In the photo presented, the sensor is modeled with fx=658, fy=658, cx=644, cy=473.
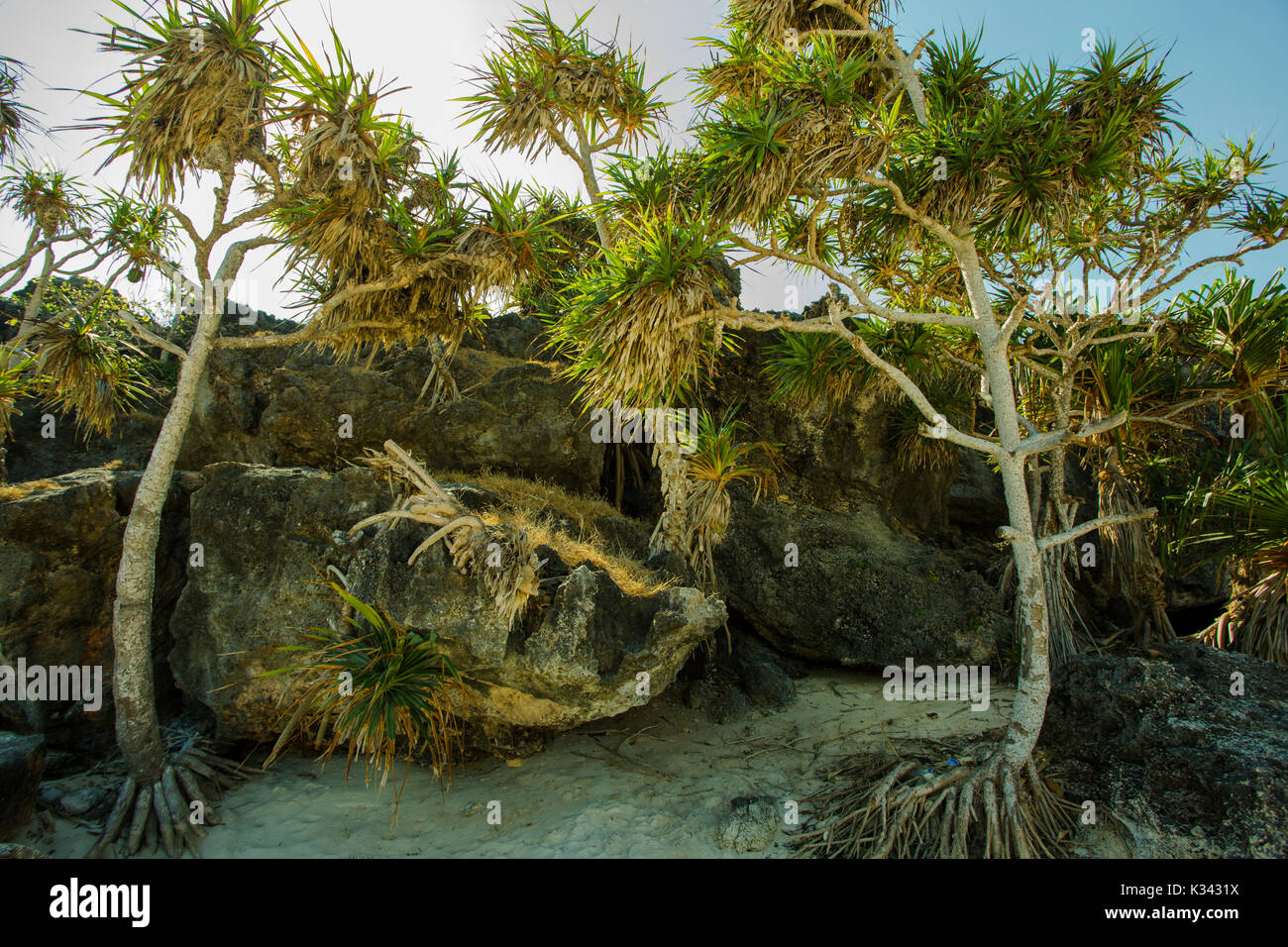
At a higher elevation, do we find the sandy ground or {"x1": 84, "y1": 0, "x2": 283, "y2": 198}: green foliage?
{"x1": 84, "y1": 0, "x2": 283, "y2": 198}: green foliage

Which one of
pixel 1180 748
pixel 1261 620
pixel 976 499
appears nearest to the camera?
pixel 1180 748

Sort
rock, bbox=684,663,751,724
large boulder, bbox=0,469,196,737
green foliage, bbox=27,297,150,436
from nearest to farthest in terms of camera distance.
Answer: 1. large boulder, bbox=0,469,196,737
2. green foliage, bbox=27,297,150,436
3. rock, bbox=684,663,751,724

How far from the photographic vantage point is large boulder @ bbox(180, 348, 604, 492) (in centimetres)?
933

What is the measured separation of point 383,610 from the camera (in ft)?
18.5

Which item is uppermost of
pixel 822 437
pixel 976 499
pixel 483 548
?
pixel 822 437

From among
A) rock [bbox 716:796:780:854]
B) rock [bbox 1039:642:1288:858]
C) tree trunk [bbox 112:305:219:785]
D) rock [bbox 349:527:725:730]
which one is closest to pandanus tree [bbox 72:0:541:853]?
tree trunk [bbox 112:305:219:785]

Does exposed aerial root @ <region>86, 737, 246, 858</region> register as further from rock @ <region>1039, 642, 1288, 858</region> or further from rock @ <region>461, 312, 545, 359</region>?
rock @ <region>461, 312, 545, 359</region>

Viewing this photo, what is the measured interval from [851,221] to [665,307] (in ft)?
9.54

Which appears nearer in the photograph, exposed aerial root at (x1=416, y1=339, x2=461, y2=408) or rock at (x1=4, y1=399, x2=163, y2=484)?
exposed aerial root at (x1=416, y1=339, x2=461, y2=408)

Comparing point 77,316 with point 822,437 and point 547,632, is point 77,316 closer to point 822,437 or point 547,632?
point 547,632

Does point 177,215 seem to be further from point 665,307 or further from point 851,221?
point 851,221

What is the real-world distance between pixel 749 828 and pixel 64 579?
22.6ft

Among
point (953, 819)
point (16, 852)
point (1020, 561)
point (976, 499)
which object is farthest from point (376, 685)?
point (976, 499)

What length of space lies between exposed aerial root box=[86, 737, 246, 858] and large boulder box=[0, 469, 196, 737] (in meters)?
1.73
